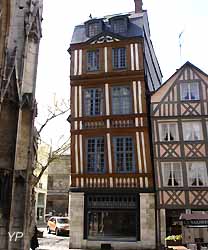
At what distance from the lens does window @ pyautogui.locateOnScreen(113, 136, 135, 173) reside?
18.8m

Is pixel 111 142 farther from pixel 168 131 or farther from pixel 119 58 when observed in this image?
pixel 119 58

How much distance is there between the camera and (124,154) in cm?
1900

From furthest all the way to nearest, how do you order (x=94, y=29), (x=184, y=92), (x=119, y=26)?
(x=94, y=29) → (x=119, y=26) → (x=184, y=92)

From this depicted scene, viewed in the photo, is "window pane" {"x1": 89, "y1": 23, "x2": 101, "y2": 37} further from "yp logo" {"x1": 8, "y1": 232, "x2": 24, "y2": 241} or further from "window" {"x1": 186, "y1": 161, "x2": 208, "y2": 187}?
"yp logo" {"x1": 8, "y1": 232, "x2": 24, "y2": 241}

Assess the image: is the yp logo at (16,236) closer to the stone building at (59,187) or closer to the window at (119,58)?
the window at (119,58)

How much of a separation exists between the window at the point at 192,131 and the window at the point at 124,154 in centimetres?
281

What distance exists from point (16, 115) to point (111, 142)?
9.40 meters

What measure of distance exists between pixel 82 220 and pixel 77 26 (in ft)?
37.5

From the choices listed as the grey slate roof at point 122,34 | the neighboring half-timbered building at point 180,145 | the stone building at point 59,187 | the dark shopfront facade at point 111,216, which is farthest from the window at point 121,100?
the stone building at point 59,187

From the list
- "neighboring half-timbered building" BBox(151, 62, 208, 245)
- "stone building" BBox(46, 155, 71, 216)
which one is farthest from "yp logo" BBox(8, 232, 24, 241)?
"stone building" BBox(46, 155, 71, 216)

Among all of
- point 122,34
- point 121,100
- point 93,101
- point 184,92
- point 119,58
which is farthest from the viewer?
point 122,34

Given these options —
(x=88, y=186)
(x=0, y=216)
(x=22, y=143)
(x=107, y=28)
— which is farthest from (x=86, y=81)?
(x=0, y=216)

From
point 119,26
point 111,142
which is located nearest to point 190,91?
point 111,142

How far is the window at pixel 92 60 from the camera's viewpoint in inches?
811
